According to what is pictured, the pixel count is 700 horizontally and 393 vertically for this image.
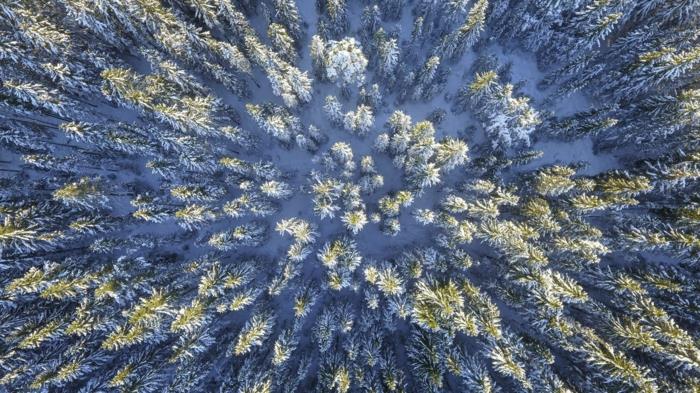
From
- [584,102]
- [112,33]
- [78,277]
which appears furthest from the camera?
[584,102]

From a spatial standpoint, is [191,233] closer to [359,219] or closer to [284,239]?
[284,239]

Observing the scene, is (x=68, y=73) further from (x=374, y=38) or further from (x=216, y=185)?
(x=374, y=38)

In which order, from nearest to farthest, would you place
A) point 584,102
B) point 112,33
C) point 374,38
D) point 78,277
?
point 78,277 < point 112,33 < point 374,38 < point 584,102

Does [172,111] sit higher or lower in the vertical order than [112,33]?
lower

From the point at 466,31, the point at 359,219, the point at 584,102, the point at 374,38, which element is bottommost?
the point at 359,219

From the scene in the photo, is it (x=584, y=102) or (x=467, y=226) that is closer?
(x=467, y=226)

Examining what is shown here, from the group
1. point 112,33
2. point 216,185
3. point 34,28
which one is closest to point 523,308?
point 216,185
